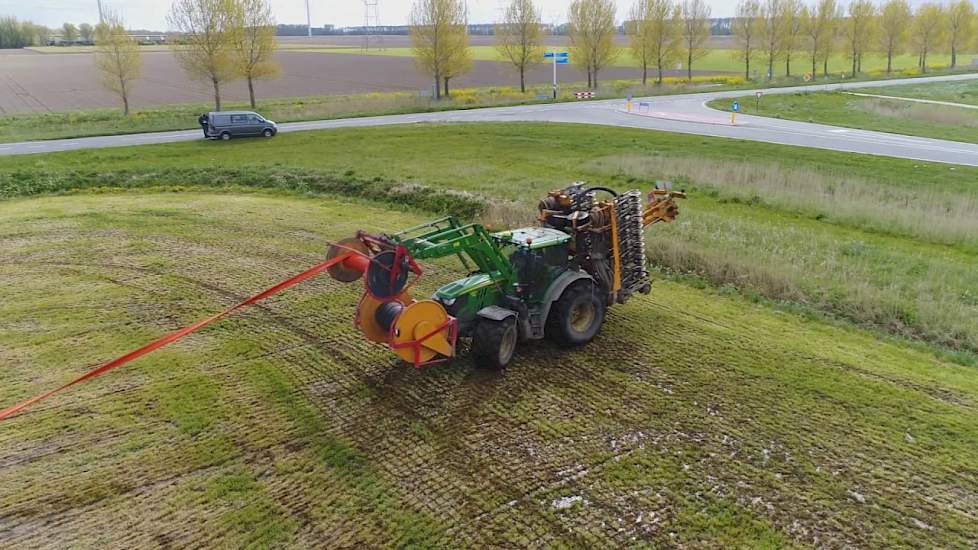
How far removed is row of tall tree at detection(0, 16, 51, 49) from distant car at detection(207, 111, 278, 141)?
124 metres

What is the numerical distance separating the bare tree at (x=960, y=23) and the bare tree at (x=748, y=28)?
2437 cm

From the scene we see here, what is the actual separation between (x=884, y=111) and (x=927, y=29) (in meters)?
42.9

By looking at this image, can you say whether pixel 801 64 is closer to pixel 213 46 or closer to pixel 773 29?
pixel 773 29

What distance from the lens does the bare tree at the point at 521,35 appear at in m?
54.9

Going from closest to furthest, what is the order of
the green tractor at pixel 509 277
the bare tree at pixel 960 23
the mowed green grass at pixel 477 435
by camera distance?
the mowed green grass at pixel 477 435 → the green tractor at pixel 509 277 → the bare tree at pixel 960 23

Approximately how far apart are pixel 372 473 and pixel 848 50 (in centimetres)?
7674

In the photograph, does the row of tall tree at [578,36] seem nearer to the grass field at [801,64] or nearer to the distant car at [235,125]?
the grass field at [801,64]

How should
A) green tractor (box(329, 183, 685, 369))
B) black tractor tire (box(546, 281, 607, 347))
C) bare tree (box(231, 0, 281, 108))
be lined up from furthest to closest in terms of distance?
bare tree (box(231, 0, 281, 108)) → black tractor tire (box(546, 281, 607, 347)) → green tractor (box(329, 183, 685, 369))

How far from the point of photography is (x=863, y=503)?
5965 mm

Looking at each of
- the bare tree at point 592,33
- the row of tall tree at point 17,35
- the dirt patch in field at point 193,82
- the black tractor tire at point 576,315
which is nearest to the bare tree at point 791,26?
the dirt patch in field at point 193,82

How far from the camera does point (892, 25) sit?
229 feet

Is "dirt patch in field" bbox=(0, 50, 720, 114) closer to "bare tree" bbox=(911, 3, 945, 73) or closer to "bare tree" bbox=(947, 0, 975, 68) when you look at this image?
"bare tree" bbox=(911, 3, 945, 73)

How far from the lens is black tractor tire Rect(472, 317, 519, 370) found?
307 inches

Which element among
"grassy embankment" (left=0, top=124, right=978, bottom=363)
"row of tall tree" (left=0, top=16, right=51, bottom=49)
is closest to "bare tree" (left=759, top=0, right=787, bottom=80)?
"grassy embankment" (left=0, top=124, right=978, bottom=363)
